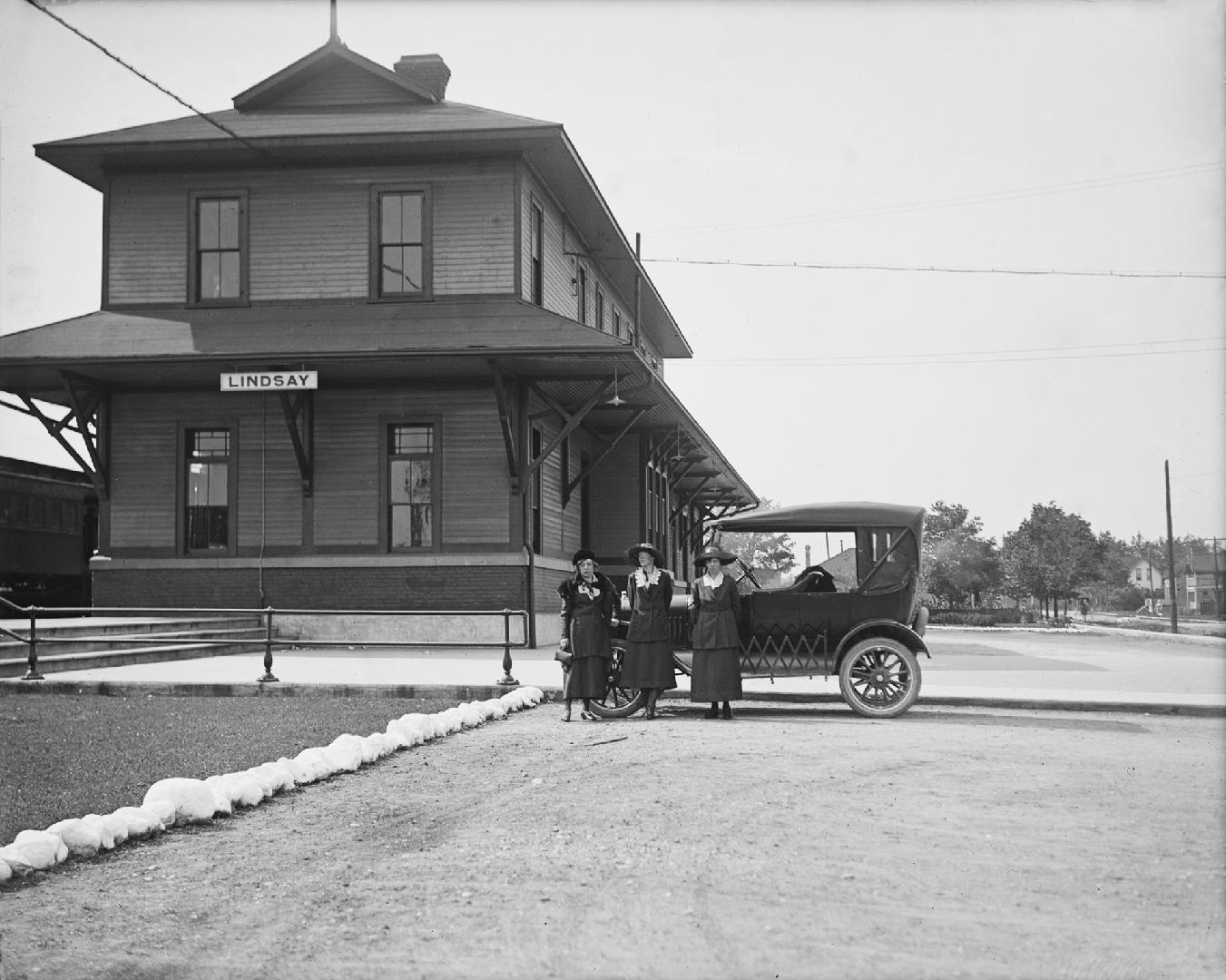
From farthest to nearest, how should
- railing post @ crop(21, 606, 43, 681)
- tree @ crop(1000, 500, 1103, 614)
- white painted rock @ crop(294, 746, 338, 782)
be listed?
1. tree @ crop(1000, 500, 1103, 614)
2. railing post @ crop(21, 606, 43, 681)
3. white painted rock @ crop(294, 746, 338, 782)

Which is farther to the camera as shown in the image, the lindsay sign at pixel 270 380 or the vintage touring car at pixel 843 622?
the lindsay sign at pixel 270 380

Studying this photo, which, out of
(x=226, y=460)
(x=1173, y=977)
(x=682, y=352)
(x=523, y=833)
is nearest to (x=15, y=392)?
(x=226, y=460)

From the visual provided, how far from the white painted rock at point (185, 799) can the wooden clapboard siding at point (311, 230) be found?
53.6 ft

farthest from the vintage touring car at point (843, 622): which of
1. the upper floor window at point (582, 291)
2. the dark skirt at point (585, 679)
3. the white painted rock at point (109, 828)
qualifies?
the upper floor window at point (582, 291)

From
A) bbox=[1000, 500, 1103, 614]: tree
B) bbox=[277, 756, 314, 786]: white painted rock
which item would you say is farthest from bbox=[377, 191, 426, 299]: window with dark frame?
bbox=[1000, 500, 1103, 614]: tree

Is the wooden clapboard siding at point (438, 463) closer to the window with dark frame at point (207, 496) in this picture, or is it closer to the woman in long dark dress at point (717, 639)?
the window with dark frame at point (207, 496)

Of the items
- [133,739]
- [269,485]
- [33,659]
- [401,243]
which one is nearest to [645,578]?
[133,739]

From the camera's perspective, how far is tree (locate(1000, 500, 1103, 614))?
73500 millimetres

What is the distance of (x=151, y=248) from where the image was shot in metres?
24.0

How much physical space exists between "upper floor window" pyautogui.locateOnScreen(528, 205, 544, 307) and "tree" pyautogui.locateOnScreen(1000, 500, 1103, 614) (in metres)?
53.9

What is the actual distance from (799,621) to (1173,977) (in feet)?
28.6

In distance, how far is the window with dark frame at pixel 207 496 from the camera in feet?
77.7

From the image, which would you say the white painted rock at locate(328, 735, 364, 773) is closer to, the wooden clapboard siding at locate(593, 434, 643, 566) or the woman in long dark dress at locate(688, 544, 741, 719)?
the woman in long dark dress at locate(688, 544, 741, 719)

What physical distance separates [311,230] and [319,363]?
341cm
